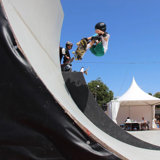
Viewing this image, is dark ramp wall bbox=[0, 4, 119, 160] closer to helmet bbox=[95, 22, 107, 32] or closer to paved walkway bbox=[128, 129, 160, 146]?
helmet bbox=[95, 22, 107, 32]

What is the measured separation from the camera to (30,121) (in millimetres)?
1465

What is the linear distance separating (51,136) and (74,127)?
22 centimetres

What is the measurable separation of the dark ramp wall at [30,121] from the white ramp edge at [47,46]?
0.08 m

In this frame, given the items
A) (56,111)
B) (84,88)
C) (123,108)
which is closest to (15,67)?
(56,111)

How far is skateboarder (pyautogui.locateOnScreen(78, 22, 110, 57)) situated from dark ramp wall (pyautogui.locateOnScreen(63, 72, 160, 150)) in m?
0.81

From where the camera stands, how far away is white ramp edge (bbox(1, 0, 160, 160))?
64.9 inches

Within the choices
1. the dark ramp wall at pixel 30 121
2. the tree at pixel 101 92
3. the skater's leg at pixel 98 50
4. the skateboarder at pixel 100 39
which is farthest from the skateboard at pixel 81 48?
the tree at pixel 101 92

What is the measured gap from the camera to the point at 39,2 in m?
2.62

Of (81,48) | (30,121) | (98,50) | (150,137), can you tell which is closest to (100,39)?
(98,50)

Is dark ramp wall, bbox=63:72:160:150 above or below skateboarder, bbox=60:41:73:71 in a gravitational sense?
below

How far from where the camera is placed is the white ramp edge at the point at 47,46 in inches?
64.9

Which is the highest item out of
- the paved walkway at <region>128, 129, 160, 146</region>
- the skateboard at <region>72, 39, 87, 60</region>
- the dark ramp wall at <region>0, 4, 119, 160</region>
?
the skateboard at <region>72, 39, 87, 60</region>

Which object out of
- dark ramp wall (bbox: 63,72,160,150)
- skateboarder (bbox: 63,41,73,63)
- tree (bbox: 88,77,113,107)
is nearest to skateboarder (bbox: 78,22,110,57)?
skateboarder (bbox: 63,41,73,63)

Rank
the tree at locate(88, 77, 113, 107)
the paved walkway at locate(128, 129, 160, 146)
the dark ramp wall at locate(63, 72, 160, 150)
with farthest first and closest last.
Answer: the tree at locate(88, 77, 113, 107)
the paved walkway at locate(128, 129, 160, 146)
the dark ramp wall at locate(63, 72, 160, 150)
